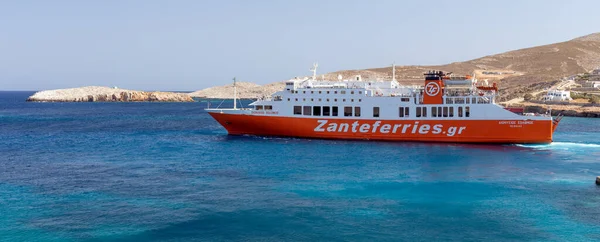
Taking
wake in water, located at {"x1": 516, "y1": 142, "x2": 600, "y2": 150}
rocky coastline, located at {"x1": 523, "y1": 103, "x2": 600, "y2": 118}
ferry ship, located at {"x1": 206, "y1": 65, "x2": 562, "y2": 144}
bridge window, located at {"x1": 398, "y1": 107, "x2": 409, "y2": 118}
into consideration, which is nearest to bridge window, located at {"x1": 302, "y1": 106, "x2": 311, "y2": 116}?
ferry ship, located at {"x1": 206, "y1": 65, "x2": 562, "y2": 144}

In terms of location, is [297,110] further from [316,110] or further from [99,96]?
[99,96]

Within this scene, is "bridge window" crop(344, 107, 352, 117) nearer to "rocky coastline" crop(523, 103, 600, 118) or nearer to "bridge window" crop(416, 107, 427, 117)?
"bridge window" crop(416, 107, 427, 117)

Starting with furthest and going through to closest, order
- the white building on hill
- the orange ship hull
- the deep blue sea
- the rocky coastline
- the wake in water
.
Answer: the white building on hill
the rocky coastline
the orange ship hull
the wake in water
the deep blue sea

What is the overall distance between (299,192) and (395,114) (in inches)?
741

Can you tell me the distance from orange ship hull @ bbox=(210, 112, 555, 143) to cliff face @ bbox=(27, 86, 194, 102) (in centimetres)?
9682

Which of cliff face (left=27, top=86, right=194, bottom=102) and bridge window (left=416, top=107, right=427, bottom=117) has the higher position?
cliff face (left=27, top=86, right=194, bottom=102)

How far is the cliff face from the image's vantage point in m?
130

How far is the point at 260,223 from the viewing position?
58.6 ft

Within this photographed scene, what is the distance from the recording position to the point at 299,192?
22.4 metres

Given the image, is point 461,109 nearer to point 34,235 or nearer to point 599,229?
point 599,229

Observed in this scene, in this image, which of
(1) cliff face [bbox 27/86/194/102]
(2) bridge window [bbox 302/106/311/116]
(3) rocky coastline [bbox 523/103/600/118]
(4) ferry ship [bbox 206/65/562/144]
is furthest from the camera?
(1) cliff face [bbox 27/86/194/102]

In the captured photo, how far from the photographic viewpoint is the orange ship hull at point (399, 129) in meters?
37.4

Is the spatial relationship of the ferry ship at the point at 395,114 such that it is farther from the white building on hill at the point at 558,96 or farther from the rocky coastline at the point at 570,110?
the white building on hill at the point at 558,96

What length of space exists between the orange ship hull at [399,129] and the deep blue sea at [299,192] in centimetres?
129
